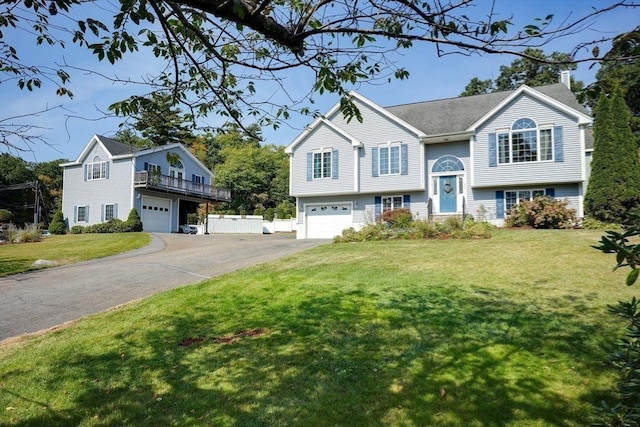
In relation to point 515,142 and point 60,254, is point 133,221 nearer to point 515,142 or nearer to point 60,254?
point 60,254

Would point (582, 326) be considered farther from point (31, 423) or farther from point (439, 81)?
point (31, 423)

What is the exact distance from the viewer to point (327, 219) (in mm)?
23156

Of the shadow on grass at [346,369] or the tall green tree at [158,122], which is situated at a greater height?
the tall green tree at [158,122]

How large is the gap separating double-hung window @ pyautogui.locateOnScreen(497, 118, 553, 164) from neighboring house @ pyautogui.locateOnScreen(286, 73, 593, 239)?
0.04 meters

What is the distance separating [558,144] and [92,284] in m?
19.8

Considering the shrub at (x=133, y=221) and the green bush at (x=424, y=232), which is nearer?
the green bush at (x=424, y=232)

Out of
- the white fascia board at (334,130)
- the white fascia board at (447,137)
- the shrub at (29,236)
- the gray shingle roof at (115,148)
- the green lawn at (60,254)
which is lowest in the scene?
the green lawn at (60,254)

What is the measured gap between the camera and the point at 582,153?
1761 cm

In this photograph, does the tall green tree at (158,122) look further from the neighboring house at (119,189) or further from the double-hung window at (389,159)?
the neighboring house at (119,189)

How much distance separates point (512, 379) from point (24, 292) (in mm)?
10722

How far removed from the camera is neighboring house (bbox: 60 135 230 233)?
29203 mm

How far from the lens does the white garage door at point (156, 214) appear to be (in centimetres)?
3014

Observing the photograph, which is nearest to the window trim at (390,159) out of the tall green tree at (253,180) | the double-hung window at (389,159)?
the double-hung window at (389,159)

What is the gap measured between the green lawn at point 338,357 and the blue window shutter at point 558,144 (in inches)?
442
